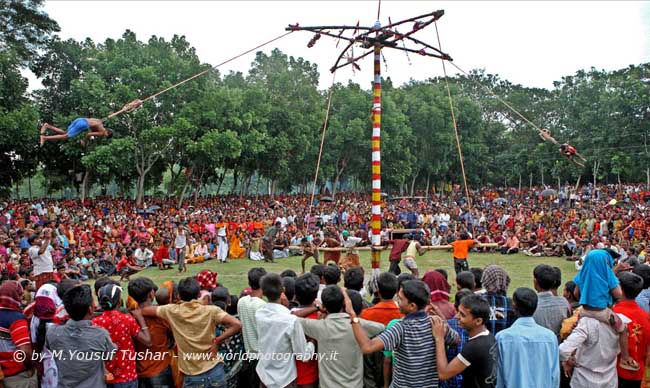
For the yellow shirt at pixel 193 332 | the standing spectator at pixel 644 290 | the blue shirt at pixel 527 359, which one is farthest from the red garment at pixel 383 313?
the standing spectator at pixel 644 290

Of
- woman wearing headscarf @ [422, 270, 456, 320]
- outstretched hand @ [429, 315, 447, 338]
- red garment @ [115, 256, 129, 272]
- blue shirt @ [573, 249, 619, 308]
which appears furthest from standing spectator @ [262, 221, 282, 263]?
outstretched hand @ [429, 315, 447, 338]

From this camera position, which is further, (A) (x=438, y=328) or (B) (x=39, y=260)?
(B) (x=39, y=260)

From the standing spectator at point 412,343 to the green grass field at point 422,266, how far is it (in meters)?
8.91

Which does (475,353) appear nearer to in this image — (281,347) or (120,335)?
(281,347)

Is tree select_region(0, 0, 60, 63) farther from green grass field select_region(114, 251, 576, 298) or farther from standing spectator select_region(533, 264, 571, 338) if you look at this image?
standing spectator select_region(533, 264, 571, 338)

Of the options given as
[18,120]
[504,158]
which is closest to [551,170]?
[504,158]

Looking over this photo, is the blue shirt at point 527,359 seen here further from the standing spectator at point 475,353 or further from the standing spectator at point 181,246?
the standing spectator at point 181,246

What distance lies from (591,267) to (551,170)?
4558 centimetres

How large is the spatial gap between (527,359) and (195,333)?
251 cm

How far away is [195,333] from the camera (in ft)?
14.1

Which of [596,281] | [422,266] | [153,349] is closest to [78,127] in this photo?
[153,349]

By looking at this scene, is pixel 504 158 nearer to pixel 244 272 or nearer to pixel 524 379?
pixel 244 272

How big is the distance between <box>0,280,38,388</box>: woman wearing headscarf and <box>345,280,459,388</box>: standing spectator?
109 inches

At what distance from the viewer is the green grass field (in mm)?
14054
